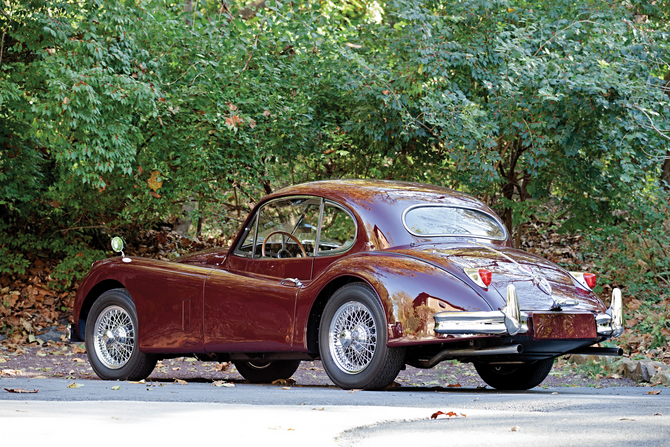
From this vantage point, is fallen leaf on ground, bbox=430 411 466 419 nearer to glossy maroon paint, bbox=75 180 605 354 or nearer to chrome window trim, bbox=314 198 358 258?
glossy maroon paint, bbox=75 180 605 354

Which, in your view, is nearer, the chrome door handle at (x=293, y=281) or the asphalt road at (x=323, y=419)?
the asphalt road at (x=323, y=419)

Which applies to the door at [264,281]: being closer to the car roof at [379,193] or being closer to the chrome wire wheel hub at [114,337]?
the car roof at [379,193]

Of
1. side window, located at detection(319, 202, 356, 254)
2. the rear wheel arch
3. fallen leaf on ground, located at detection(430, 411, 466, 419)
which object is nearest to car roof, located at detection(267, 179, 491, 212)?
side window, located at detection(319, 202, 356, 254)

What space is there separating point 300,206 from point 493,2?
22.3ft

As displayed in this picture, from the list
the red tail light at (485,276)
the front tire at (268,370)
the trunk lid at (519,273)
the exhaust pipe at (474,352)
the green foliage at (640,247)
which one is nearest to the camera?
the exhaust pipe at (474,352)

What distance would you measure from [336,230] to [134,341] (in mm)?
2186

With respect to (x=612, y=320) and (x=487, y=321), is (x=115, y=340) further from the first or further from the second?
(x=612, y=320)

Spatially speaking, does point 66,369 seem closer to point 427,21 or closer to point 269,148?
point 269,148

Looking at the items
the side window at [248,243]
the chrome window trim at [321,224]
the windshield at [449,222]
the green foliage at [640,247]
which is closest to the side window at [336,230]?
the chrome window trim at [321,224]

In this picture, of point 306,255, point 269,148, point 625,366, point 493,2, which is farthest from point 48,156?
point 625,366

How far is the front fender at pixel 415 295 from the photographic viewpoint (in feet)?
19.6

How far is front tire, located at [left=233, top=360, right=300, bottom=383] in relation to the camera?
866 centimetres

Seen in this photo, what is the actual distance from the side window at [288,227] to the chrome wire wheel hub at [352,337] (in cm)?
84

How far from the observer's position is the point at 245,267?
7.63 metres
